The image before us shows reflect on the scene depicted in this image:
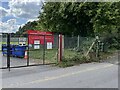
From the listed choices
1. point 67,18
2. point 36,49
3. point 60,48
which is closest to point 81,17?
point 67,18

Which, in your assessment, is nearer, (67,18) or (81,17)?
(81,17)

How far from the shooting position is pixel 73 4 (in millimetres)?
25969

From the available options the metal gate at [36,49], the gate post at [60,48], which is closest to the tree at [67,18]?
the metal gate at [36,49]

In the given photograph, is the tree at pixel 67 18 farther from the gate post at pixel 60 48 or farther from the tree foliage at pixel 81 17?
the gate post at pixel 60 48

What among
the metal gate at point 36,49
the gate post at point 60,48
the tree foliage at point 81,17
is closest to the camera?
the gate post at point 60,48

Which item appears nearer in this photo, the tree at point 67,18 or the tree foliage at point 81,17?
the tree foliage at point 81,17

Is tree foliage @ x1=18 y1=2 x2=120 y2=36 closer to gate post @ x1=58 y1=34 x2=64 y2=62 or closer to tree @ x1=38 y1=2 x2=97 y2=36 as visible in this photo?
tree @ x1=38 y1=2 x2=97 y2=36

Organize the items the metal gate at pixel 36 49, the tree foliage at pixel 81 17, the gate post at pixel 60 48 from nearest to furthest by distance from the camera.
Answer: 1. the gate post at pixel 60 48
2. the metal gate at pixel 36 49
3. the tree foliage at pixel 81 17

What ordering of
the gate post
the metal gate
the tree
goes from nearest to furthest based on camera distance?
the gate post < the metal gate < the tree

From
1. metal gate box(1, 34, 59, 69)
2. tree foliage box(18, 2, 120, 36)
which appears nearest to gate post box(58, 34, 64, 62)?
metal gate box(1, 34, 59, 69)

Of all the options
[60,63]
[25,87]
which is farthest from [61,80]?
[60,63]

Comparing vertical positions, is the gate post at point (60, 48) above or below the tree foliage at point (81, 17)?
below

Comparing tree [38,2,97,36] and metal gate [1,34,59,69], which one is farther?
tree [38,2,97,36]

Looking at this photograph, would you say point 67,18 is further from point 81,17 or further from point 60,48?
point 60,48
